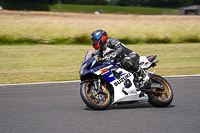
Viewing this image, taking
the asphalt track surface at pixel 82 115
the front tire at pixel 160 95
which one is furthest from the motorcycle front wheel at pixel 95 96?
the front tire at pixel 160 95

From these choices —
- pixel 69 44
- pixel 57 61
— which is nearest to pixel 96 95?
pixel 57 61

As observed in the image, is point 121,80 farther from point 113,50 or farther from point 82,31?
point 82,31

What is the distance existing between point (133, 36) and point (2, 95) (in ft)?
49.6

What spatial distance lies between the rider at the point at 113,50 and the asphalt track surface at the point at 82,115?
85cm

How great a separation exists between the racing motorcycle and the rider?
12 cm

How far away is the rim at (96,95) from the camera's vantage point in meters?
6.37

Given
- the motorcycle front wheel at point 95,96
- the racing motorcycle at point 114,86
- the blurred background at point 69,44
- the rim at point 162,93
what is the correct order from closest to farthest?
the motorcycle front wheel at point 95,96 → the racing motorcycle at point 114,86 → the rim at point 162,93 → the blurred background at point 69,44

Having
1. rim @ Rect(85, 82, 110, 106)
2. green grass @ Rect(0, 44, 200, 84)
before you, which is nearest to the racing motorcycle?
rim @ Rect(85, 82, 110, 106)

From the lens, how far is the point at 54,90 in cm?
899

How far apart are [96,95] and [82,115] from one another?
52cm

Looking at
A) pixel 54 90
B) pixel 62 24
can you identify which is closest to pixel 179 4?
pixel 62 24

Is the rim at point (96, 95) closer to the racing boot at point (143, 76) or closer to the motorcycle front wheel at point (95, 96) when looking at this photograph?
the motorcycle front wheel at point (95, 96)

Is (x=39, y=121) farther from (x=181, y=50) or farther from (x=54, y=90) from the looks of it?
(x=181, y=50)

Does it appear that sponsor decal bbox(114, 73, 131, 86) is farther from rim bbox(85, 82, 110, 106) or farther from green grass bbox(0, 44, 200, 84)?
green grass bbox(0, 44, 200, 84)
